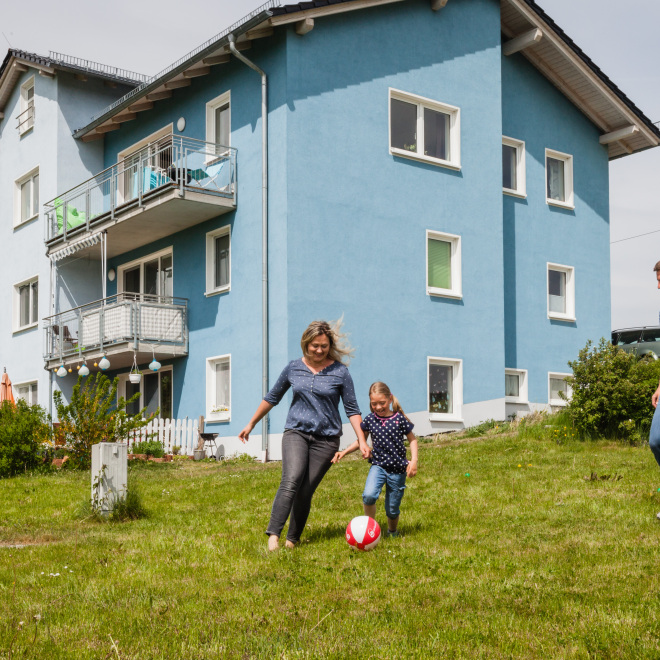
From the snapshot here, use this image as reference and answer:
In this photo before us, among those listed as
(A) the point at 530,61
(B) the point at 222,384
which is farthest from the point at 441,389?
(A) the point at 530,61

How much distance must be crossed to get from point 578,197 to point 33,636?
940 inches

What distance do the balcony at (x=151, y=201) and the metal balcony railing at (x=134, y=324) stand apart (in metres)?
1.74

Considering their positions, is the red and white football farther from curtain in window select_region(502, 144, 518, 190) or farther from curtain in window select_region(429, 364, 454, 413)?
curtain in window select_region(502, 144, 518, 190)

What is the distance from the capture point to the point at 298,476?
27.3 feet

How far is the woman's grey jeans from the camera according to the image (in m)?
8.27

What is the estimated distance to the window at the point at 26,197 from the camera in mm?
29375

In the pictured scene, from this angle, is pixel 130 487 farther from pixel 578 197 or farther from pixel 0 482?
pixel 578 197

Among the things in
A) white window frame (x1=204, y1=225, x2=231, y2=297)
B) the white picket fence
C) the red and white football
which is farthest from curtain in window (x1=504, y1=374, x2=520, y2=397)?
the red and white football

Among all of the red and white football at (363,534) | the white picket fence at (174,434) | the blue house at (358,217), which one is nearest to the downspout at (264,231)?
the blue house at (358,217)

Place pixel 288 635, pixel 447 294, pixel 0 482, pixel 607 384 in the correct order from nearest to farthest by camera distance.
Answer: pixel 288 635, pixel 0 482, pixel 607 384, pixel 447 294

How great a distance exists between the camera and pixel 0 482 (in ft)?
51.6

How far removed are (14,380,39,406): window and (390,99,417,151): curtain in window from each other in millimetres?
13231

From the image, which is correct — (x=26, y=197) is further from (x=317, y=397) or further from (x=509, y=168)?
(x=317, y=397)

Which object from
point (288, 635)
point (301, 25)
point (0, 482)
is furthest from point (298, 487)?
point (301, 25)
